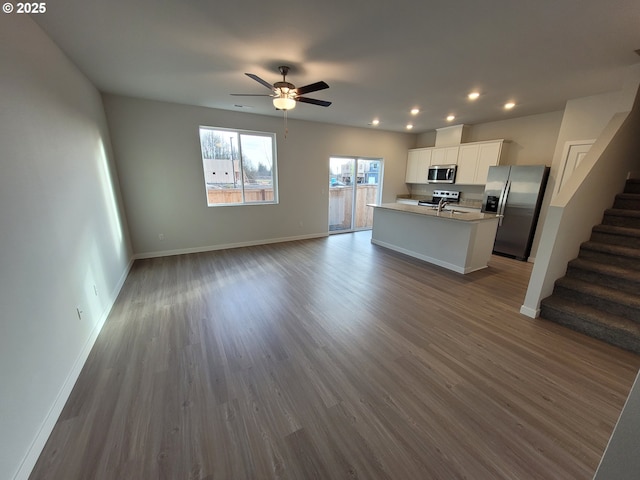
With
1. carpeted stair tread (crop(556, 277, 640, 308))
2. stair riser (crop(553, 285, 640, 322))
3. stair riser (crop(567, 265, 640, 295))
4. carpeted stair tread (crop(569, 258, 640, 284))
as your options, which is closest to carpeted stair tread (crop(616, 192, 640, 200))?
carpeted stair tread (crop(569, 258, 640, 284))

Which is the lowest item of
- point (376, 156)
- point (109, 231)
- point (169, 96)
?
→ point (109, 231)

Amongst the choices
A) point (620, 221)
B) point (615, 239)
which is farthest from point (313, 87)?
point (620, 221)

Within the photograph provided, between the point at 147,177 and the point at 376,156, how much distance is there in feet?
17.2

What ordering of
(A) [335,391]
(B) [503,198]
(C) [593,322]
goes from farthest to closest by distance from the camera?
(B) [503,198] < (C) [593,322] < (A) [335,391]

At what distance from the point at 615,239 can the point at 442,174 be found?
3534 millimetres

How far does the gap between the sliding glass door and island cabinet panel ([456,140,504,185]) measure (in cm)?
203

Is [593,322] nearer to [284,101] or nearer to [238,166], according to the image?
[284,101]

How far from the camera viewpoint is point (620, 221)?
3016 millimetres

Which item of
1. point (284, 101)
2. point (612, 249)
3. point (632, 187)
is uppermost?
point (284, 101)

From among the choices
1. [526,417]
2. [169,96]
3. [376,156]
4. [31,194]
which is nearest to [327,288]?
[526,417]

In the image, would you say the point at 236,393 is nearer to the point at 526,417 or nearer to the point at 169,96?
the point at 526,417

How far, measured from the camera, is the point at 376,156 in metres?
6.55

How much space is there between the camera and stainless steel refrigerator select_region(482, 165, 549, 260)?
14.1 feet

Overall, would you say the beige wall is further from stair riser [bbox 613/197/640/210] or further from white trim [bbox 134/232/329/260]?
white trim [bbox 134/232/329/260]
